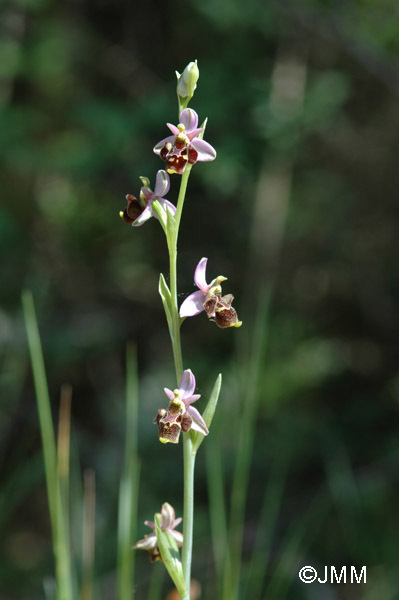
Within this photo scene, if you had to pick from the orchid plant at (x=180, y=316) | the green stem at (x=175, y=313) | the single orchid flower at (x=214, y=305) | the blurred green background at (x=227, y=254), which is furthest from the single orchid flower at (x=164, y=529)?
the blurred green background at (x=227, y=254)

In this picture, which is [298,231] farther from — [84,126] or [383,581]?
[383,581]

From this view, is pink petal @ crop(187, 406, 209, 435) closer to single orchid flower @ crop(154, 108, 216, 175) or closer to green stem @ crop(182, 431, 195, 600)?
green stem @ crop(182, 431, 195, 600)

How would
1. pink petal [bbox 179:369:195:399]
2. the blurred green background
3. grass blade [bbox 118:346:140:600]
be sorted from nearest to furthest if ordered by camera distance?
pink petal [bbox 179:369:195:399], grass blade [bbox 118:346:140:600], the blurred green background

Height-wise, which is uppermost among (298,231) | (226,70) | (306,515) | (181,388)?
(226,70)

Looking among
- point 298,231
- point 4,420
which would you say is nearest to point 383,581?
point 298,231

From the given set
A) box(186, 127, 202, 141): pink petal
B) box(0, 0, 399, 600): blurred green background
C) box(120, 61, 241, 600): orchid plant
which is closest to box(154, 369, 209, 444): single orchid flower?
box(120, 61, 241, 600): orchid plant

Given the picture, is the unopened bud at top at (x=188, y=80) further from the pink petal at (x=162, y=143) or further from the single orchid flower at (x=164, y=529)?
the single orchid flower at (x=164, y=529)
